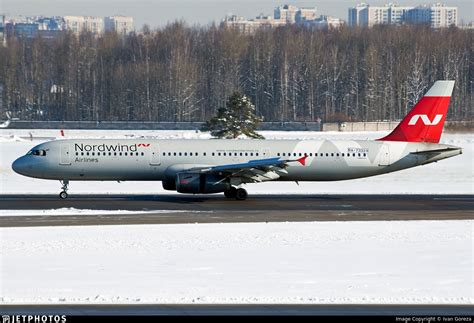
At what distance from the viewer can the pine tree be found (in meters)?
73.5

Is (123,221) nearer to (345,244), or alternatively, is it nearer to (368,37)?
(345,244)

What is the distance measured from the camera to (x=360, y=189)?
53.4m

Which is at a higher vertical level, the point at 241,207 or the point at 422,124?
the point at 422,124

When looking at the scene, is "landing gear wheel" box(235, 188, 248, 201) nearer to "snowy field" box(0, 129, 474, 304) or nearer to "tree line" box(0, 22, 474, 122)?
"snowy field" box(0, 129, 474, 304)

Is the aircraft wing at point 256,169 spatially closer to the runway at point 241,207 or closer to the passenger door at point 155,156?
the runway at point 241,207

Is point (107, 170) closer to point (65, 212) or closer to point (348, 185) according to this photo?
point (65, 212)

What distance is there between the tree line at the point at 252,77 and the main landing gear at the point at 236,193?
7913cm

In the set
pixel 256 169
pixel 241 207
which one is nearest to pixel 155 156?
pixel 256 169

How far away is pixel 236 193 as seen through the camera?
45.2 m

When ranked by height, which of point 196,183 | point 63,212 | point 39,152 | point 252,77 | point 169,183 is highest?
point 252,77

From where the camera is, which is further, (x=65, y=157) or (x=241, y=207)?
(x=65, y=157)

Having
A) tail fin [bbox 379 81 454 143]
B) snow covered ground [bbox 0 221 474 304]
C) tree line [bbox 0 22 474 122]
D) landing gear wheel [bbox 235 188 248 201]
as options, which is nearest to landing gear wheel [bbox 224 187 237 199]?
landing gear wheel [bbox 235 188 248 201]

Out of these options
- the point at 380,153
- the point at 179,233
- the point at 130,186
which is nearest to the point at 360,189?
the point at 380,153

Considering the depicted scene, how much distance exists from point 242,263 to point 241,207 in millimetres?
15146
